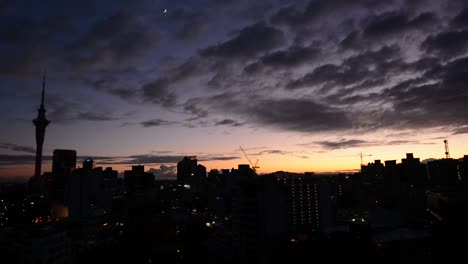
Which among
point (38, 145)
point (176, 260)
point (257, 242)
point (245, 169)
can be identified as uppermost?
point (38, 145)

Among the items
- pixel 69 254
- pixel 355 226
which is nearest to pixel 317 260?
pixel 355 226

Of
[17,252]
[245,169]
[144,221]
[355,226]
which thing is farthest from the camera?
[245,169]

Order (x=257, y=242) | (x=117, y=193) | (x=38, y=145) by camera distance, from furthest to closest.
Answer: (x=117, y=193)
(x=38, y=145)
(x=257, y=242)

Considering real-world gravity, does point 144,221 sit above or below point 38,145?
below

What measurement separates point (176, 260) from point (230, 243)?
38.9ft

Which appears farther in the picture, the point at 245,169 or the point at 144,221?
the point at 245,169

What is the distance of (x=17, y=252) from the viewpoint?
175ft

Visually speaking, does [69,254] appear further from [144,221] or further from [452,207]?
[452,207]

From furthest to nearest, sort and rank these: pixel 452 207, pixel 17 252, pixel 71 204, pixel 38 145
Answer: pixel 38 145 → pixel 71 204 → pixel 452 207 → pixel 17 252

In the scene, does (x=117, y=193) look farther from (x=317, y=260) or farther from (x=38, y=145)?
(x=317, y=260)

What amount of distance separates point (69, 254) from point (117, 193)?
Answer: 142743 mm

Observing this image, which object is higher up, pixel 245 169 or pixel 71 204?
pixel 245 169

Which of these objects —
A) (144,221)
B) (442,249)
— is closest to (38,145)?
(144,221)

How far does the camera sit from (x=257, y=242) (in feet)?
201
